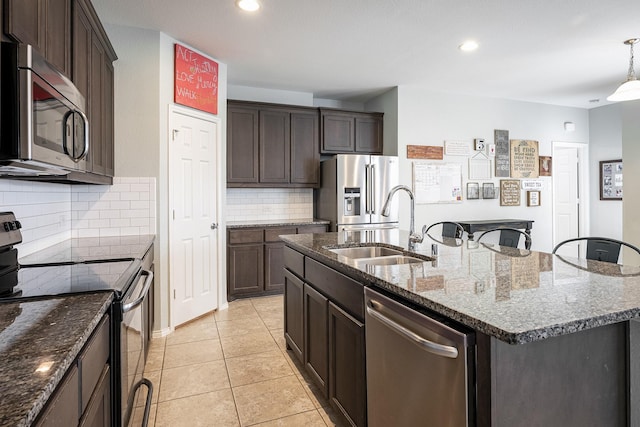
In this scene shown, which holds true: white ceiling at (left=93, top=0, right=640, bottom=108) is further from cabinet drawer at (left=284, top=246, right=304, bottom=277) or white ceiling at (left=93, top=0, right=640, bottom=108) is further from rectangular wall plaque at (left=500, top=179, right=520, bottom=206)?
cabinet drawer at (left=284, top=246, right=304, bottom=277)

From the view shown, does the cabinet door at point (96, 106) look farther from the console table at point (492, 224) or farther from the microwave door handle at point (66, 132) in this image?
the console table at point (492, 224)

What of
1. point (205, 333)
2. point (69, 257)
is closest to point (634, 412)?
point (69, 257)

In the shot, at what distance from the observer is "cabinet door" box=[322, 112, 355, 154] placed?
15.5 feet

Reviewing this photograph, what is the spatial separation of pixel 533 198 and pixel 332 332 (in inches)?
200

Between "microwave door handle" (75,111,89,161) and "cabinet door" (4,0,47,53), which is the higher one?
"cabinet door" (4,0,47,53)

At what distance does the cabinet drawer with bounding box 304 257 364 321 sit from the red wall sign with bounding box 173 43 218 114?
2091 millimetres

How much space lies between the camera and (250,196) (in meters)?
4.71

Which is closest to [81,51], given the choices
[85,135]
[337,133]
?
[85,135]

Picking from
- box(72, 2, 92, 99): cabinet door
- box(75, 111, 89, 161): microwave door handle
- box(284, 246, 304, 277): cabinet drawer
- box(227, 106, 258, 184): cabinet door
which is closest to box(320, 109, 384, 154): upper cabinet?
box(227, 106, 258, 184): cabinet door

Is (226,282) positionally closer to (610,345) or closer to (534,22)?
(610,345)

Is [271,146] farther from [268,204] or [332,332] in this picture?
→ [332,332]

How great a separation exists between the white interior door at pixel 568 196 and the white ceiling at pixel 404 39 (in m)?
1.34

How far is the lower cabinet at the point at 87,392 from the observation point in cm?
74

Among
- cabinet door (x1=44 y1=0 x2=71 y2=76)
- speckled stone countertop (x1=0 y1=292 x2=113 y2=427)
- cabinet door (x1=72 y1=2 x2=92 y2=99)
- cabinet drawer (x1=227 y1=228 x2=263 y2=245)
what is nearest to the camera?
speckled stone countertop (x1=0 y1=292 x2=113 y2=427)
